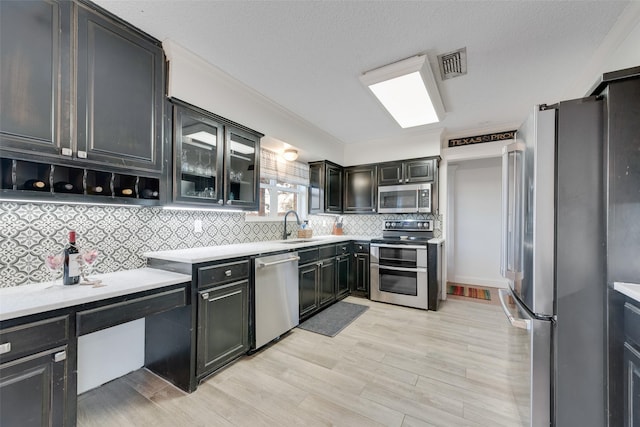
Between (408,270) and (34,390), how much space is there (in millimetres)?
3540

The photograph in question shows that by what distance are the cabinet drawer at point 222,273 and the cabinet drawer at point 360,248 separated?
2.23 meters

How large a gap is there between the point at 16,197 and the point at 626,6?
3.78 meters

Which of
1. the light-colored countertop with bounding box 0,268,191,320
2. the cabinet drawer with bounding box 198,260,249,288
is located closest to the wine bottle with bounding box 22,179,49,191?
the light-colored countertop with bounding box 0,268,191,320

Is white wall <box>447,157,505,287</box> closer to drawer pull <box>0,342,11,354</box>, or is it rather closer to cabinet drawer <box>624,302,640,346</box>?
cabinet drawer <box>624,302,640,346</box>

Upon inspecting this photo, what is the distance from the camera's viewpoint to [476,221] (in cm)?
480

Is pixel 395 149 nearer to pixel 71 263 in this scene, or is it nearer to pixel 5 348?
pixel 71 263

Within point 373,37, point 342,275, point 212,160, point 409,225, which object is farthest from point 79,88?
point 409,225

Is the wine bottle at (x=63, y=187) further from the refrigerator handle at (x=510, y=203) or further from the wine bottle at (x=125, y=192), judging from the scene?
the refrigerator handle at (x=510, y=203)

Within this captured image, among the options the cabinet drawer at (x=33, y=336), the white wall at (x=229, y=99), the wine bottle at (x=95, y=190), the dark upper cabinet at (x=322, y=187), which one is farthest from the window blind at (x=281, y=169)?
the cabinet drawer at (x=33, y=336)

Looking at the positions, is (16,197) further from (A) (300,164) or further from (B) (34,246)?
(A) (300,164)

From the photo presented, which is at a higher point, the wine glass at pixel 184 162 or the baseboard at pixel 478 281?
the wine glass at pixel 184 162

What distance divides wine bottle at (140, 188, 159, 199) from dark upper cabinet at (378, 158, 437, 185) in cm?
335

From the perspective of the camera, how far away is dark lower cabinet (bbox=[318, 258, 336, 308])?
3.38m

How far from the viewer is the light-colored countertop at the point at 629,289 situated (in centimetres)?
107
